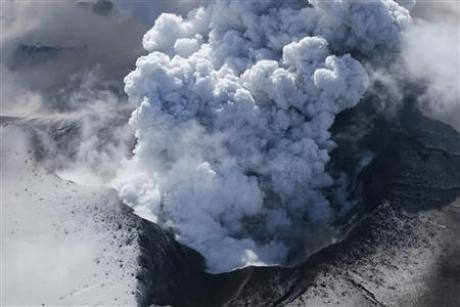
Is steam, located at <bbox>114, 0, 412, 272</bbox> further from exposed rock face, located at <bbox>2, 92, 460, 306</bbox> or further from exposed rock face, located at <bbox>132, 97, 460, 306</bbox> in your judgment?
exposed rock face, located at <bbox>132, 97, 460, 306</bbox>

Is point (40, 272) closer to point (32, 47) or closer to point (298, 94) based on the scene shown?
point (298, 94)

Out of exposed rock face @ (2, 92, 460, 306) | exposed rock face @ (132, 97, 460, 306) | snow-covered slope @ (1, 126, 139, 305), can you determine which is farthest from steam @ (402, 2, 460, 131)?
snow-covered slope @ (1, 126, 139, 305)

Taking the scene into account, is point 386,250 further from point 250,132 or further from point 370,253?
point 250,132

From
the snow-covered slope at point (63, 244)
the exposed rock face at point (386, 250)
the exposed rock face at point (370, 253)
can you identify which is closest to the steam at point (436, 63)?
the exposed rock face at point (386, 250)

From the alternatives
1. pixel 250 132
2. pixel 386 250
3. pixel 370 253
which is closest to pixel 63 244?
pixel 250 132

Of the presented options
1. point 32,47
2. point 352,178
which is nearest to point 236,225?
Result: point 352,178

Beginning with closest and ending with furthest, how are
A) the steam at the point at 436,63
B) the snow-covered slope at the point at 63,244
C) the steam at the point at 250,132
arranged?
1. the snow-covered slope at the point at 63,244
2. the steam at the point at 250,132
3. the steam at the point at 436,63

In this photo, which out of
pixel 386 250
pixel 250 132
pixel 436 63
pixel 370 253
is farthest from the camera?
pixel 436 63

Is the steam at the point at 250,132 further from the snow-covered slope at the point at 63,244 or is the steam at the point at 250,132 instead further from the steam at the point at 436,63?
the snow-covered slope at the point at 63,244
